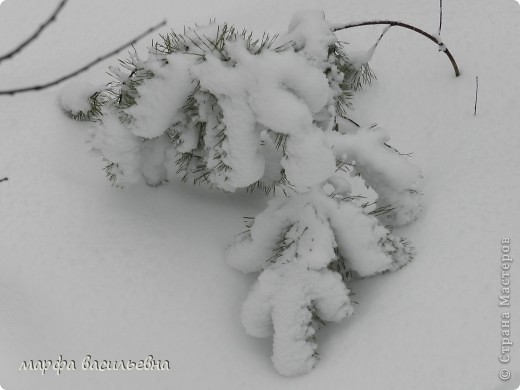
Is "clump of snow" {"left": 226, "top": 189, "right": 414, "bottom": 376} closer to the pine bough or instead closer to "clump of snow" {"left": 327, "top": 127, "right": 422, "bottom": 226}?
the pine bough

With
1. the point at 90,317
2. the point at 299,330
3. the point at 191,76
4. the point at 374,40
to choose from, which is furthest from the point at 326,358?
the point at 374,40

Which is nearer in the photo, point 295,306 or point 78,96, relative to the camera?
point 295,306

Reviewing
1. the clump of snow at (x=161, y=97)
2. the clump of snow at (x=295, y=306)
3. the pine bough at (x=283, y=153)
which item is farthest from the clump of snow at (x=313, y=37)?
the clump of snow at (x=295, y=306)

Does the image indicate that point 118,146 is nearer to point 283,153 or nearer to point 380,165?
point 283,153

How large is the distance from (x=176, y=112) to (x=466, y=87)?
6.12 feet

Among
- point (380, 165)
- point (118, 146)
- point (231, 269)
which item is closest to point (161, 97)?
point (118, 146)

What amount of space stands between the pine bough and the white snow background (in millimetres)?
175

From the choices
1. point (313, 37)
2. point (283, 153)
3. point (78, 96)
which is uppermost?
point (313, 37)

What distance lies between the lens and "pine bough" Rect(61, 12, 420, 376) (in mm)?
3205

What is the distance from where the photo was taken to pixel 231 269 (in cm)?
386

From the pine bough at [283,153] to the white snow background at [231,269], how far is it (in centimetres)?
17

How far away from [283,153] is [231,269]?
0.83 m

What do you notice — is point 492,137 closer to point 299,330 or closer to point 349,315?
point 349,315

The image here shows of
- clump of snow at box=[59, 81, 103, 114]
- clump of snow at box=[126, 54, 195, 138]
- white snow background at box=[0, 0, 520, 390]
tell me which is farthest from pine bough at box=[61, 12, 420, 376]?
clump of snow at box=[59, 81, 103, 114]
